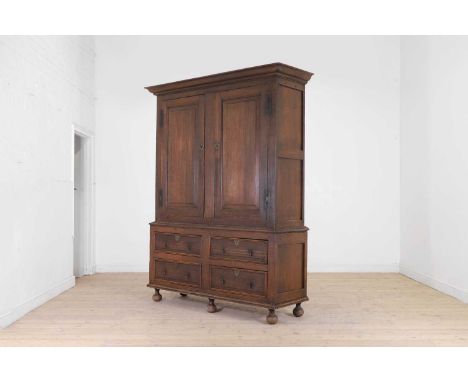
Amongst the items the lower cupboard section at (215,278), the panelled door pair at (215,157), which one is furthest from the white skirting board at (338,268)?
the panelled door pair at (215,157)

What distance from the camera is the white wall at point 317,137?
6.90 metres

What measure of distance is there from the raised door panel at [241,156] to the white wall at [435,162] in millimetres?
2212

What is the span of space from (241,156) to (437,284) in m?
2.82

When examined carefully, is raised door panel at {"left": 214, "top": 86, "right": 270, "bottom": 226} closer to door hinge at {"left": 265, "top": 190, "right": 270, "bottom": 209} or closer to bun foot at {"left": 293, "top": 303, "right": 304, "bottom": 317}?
door hinge at {"left": 265, "top": 190, "right": 270, "bottom": 209}

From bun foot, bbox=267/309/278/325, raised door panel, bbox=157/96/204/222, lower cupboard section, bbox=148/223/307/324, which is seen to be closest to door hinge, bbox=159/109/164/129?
raised door panel, bbox=157/96/204/222

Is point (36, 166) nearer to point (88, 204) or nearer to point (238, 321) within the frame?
point (88, 204)

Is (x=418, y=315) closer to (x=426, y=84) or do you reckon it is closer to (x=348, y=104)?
(x=426, y=84)

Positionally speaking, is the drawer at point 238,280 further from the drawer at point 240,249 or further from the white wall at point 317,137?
the white wall at point 317,137

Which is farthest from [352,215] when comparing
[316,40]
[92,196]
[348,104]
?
[92,196]

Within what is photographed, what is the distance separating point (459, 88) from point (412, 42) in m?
1.50

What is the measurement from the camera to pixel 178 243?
491 centimetres

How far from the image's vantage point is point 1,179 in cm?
411

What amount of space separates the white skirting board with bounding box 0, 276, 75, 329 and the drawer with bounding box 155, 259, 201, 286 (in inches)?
42.1

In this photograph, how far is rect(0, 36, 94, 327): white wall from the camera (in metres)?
4.23
